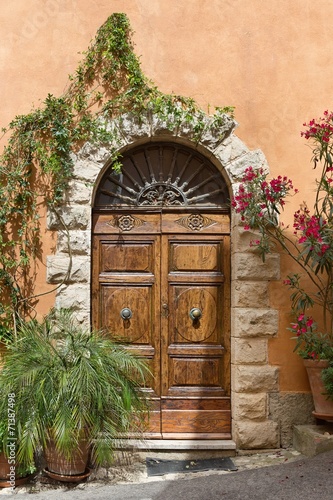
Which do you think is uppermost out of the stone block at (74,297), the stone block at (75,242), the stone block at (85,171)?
the stone block at (85,171)

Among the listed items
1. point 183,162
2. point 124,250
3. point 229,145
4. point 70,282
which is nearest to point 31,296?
point 70,282

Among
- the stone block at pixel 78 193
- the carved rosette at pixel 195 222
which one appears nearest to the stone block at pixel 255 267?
the carved rosette at pixel 195 222

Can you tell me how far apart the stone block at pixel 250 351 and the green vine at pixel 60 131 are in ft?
6.23

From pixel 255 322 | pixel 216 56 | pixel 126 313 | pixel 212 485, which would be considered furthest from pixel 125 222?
pixel 212 485

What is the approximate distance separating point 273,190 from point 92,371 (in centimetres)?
220

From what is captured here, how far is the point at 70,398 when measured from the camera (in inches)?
190

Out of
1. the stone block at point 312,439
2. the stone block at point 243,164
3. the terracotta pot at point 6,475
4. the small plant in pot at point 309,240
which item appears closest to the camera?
the terracotta pot at point 6,475

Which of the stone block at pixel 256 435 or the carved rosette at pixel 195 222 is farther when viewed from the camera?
the carved rosette at pixel 195 222

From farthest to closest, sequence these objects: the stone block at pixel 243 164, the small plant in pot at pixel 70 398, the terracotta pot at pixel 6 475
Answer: the stone block at pixel 243 164, the terracotta pot at pixel 6 475, the small plant in pot at pixel 70 398

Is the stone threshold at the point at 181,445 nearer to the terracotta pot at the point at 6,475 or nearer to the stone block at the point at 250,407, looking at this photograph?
the stone block at the point at 250,407

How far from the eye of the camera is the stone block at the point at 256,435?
19.1ft

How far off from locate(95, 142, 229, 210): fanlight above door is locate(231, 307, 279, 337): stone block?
1.03 meters

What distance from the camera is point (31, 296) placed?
590 centimetres

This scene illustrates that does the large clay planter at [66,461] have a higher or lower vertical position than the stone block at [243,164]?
lower
